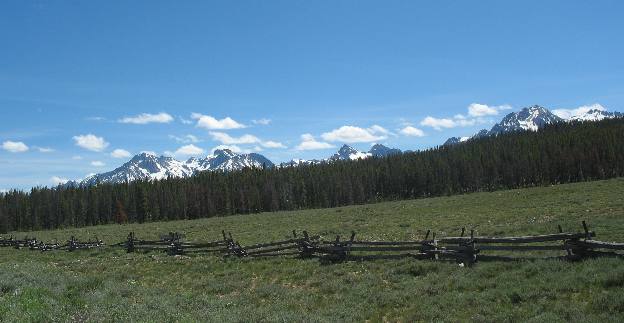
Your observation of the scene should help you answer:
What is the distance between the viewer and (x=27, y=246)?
5238 cm

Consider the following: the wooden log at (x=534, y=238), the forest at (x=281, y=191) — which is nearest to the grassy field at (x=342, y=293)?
the wooden log at (x=534, y=238)

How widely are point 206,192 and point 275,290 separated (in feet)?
394

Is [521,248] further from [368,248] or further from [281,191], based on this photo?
[281,191]

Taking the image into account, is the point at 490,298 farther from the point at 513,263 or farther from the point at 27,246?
the point at 27,246

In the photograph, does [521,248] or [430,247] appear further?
[430,247]

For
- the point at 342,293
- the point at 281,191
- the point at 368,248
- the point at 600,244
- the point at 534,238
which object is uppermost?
the point at 281,191

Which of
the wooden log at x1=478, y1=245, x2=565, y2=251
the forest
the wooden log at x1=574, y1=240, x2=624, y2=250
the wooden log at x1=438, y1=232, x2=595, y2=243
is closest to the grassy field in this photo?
the wooden log at x1=574, y1=240, x2=624, y2=250

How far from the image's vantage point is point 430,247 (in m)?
21.6

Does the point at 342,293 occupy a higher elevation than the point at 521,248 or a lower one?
lower

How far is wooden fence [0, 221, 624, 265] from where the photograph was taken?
56.2ft

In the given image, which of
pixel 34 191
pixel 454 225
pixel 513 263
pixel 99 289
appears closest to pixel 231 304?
pixel 99 289

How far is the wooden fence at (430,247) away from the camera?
17.1 metres

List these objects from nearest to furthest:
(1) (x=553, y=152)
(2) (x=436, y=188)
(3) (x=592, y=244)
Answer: (3) (x=592, y=244) < (1) (x=553, y=152) < (2) (x=436, y=188)

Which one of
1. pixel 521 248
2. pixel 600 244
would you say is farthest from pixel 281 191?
pixel 600 244
